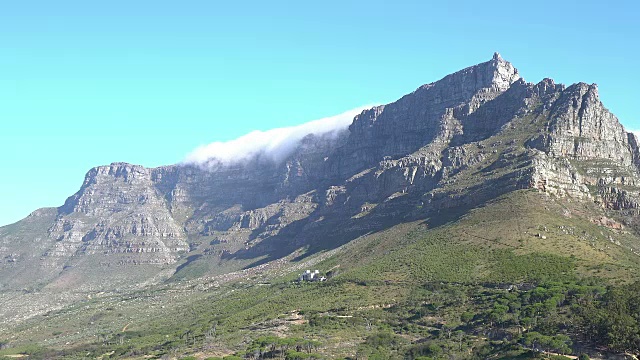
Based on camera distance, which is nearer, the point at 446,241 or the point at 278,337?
the point at 278,337

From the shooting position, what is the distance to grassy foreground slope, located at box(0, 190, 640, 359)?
11581cm

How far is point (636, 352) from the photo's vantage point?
10038 centimetres

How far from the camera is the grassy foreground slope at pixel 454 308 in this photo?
11581cm

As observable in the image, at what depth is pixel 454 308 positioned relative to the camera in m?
143

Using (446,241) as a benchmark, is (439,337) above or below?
below

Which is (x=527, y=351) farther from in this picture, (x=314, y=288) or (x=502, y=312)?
(x=314, y=288)

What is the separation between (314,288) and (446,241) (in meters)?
43.9

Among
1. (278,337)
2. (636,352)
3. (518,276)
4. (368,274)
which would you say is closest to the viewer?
(636,352)

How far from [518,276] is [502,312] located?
28.8 metres

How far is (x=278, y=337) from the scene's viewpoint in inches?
5335

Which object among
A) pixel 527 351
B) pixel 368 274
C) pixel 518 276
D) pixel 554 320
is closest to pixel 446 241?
pixel 368 274

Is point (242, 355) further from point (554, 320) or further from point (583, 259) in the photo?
point (583, 259)

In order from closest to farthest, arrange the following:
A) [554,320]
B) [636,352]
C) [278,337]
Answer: [636,352]
[554,320]
[278,337]

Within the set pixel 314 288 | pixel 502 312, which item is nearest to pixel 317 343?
pixel 502 312
